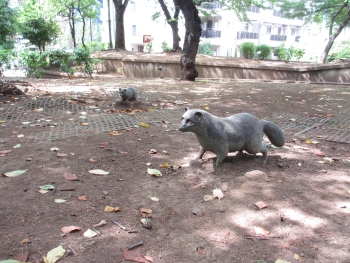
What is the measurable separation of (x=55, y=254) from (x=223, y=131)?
195 centimetres

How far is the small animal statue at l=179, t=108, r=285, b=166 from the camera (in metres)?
2.90

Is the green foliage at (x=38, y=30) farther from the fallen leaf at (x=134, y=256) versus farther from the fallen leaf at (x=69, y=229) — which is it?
the fallen leaf at (x=134, y=256)

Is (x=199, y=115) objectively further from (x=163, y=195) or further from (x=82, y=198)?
(x=82, y=198)

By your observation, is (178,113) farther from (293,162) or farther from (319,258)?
(319,258)

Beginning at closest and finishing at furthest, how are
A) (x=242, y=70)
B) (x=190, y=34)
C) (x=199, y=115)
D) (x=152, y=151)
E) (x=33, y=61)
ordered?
(x=199, y=115), (x=152, y=151), (x=190, y=34), (x=33, y=61), (x=242, y=70)

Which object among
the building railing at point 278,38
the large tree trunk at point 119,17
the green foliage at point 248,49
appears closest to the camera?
the large tree trunk at point 119,17

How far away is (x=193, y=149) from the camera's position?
4031 mm

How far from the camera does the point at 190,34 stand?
38.3ft

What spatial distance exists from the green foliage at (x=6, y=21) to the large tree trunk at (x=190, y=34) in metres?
10.8

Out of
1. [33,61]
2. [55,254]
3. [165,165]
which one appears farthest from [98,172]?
[33,61]

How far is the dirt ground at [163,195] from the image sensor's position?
1.95m

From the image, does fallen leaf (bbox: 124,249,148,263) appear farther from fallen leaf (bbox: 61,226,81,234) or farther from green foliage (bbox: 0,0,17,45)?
green foliage (bbox: 0,0,17,45)

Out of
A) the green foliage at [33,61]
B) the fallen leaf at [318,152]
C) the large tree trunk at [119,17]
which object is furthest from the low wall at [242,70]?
the fallen leaf at [318,152]

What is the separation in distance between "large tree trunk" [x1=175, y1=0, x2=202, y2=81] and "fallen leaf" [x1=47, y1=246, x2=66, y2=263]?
35.2 ft
